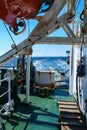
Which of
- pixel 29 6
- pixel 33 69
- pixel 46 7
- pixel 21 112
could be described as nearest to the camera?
pixel 29 6

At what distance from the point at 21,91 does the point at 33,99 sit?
1.18m

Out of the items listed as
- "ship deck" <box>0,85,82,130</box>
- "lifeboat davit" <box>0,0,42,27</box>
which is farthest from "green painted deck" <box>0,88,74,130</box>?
"lifeboat davit" <box>0,0,42,27</box>

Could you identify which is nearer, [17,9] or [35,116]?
[17,9]

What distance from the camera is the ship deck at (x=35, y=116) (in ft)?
19.9

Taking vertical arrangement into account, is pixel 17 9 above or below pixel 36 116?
above

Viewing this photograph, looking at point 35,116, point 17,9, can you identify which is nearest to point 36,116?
point 35,116

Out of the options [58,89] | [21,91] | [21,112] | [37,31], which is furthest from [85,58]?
[58,89]

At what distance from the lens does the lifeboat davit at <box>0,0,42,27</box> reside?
13.1 ft

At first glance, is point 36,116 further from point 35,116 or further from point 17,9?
point 17,9

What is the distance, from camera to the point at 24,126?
240 inches

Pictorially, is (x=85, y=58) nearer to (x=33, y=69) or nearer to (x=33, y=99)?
(x=33, y=99)

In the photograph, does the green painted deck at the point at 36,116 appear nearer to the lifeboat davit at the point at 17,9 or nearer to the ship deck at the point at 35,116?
the ship deck at the point at 35,116

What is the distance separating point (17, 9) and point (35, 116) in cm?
370

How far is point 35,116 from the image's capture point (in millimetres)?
7051
